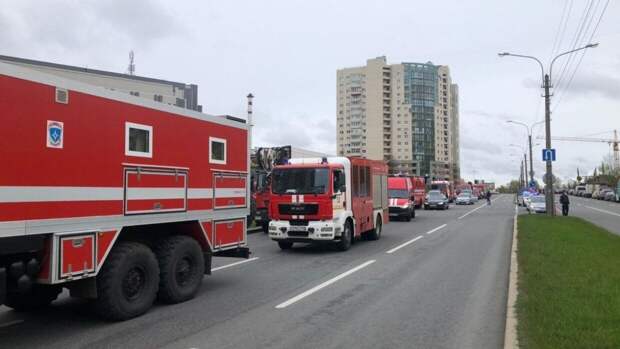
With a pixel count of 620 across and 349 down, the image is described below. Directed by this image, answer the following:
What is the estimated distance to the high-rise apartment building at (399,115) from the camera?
134375mm

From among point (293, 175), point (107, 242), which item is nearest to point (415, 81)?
point (293, 175)

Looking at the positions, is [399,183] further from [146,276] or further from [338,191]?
[146,276]

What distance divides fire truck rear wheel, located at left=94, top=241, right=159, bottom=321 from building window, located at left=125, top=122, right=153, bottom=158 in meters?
1.23

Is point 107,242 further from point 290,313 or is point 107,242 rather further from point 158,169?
point 290,313

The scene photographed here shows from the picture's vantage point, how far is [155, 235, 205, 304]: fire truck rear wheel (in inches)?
306

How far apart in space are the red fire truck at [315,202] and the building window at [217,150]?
5.49 meters

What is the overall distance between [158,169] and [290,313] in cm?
272

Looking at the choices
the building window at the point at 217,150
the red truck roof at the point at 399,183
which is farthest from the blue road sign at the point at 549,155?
the building window at the point at 217,150

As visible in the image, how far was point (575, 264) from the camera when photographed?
10336mm

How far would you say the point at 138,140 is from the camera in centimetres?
715

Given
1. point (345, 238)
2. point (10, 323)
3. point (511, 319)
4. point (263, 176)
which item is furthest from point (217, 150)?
point (263, 176)

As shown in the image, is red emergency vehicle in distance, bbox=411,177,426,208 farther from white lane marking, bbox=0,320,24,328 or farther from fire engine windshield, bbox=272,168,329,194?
white lane marking, bbox=0,320,24,328

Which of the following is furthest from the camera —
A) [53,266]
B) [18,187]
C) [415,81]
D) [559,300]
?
[415,81]

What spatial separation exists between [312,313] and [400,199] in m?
22.9
